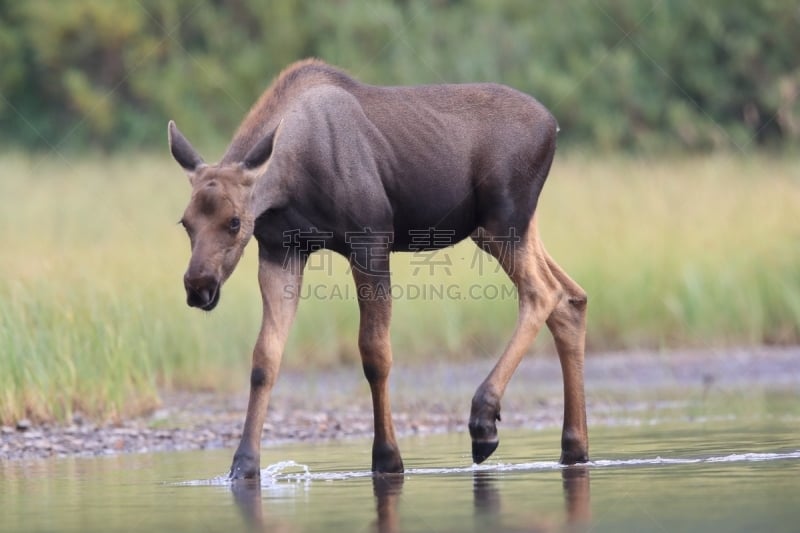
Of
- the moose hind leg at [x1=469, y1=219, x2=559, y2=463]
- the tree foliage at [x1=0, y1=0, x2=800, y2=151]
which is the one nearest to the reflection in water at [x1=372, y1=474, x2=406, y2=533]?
the moose hind leg at [x1=469, y1=219, x2=559, y2=463]

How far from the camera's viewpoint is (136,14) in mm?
31016

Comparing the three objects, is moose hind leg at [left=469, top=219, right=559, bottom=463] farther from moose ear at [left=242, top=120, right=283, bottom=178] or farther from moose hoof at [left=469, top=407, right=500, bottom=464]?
moose ear at [left=242, top=120, right=283, bottom=178]

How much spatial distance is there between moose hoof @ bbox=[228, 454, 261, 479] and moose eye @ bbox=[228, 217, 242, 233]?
114cm

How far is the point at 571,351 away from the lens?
359 inches

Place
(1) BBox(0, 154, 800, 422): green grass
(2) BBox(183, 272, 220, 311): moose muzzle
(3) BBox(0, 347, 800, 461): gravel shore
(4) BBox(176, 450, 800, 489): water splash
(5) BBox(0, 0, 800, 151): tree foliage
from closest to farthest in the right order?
(2) BBox(183, 272, 220, 311): moose muzzle
(4) BBox(176, 450, 800, 489): water splash
(3) BBox(0, 347, 800, 461): gravel shore
(1) BBox(0, 154, 800, 422): green grass
(5) BBox(0, 0, 800, 151): tree foliage

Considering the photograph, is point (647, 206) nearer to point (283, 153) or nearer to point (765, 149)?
point (765, 149)

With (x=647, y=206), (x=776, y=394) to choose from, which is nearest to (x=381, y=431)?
(x=776, y=394)

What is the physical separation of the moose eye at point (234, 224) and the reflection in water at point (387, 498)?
1.40 meters

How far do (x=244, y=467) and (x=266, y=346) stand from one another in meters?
0.72

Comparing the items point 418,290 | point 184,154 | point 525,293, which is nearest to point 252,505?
point 184,154

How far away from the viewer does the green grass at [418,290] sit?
10.5 metres

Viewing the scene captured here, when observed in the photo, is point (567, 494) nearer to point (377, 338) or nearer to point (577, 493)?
point (577, 493)

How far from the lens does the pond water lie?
5.99 metres

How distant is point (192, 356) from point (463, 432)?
323 cm
